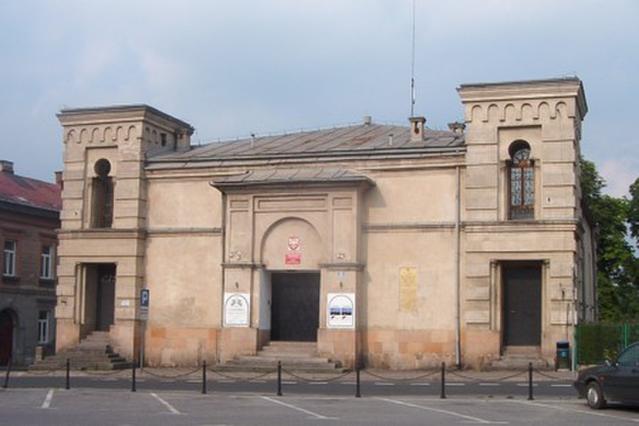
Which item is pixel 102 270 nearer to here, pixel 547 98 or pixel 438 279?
pixel 438 279

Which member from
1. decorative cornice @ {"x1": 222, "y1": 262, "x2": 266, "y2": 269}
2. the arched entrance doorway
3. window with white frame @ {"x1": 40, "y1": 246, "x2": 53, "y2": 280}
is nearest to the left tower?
decorative cornice @ {"x1": 222, "y1": 262, "x2": 266, "y2": 269}

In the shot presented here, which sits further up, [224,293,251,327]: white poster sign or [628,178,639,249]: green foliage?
[628,178,639,249]: green foliage

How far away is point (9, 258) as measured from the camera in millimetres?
50062

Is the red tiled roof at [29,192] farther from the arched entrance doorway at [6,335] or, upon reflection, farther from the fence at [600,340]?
the fence at [600,340]

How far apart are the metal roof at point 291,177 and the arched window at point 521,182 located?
505cm

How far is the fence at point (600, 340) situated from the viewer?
112 feet

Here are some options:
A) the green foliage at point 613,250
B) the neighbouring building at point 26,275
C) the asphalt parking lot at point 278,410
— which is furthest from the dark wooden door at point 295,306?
the green foliage at point 613,250

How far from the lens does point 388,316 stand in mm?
36781

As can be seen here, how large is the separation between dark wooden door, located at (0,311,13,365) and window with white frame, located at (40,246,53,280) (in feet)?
10.2

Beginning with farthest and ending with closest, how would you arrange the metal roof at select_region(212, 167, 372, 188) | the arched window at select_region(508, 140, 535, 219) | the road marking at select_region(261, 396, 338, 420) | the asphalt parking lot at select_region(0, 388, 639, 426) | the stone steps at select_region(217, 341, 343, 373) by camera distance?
1. the metal roof at select_region(212, 167, 372, 188)
2. the arched window at select_region(508, 140, 535, 219)
3. the stone steps at select_region(217, 341, 343, 373)
4. the road marking at select_region(261, 396, 338, 420)
5. the asphalt parking lot at select_region(0, 388, 639, 426)

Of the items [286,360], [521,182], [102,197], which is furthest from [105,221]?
[521,182]

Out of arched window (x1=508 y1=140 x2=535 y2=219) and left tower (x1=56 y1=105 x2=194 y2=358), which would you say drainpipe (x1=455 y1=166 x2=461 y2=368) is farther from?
left tower (x1=56 y1=105 x2=194 y2=358)

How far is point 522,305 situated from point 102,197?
17.3m

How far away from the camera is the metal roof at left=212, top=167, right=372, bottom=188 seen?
36.7 metres
